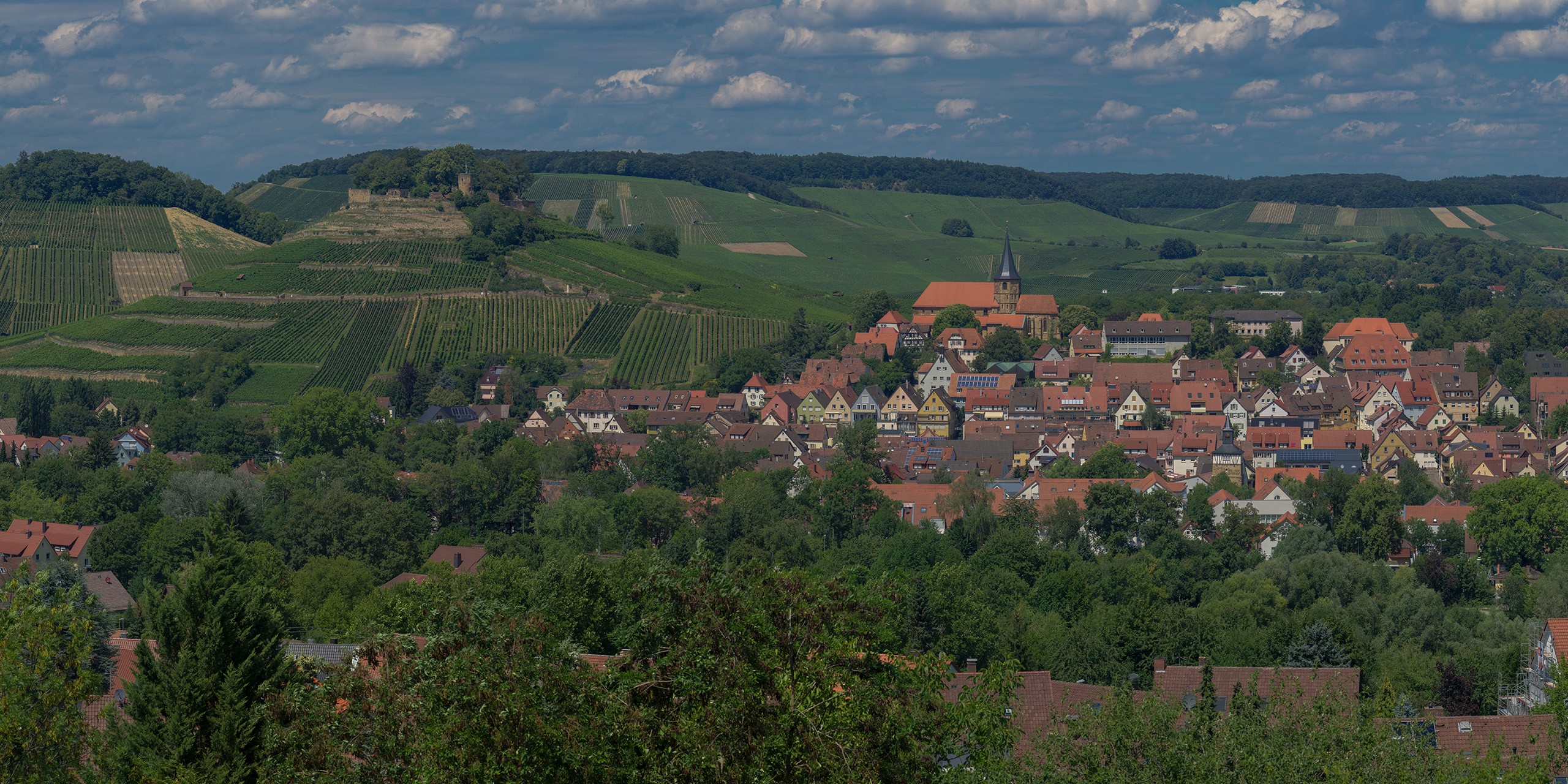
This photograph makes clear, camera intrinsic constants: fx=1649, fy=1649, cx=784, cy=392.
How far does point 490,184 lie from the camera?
15325 cm

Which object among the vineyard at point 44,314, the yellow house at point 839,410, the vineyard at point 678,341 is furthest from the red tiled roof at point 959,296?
the vineyard at point 44,314

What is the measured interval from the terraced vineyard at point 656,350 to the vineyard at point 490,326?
4.86m

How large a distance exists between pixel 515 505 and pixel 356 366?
124 ft

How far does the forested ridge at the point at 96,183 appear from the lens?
153m

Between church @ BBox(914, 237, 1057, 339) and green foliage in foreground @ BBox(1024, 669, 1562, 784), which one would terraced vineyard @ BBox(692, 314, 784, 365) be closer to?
church @ BBox(914, 237, 1057, 339)

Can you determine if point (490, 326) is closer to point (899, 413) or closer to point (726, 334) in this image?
point (726, 334)

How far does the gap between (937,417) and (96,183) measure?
304ft

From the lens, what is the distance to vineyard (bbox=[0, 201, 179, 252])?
140125mm

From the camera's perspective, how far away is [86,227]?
474 feet

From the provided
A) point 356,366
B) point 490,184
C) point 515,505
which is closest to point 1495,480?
point 515,505

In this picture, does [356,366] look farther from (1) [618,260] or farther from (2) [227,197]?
(2) [227,197]

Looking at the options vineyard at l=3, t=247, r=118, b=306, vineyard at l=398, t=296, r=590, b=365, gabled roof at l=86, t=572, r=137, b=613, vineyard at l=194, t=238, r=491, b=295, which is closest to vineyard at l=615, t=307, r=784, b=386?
vineyard at l=398, t=296, r=590, b=365

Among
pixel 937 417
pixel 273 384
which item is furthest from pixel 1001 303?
pixel 273 384

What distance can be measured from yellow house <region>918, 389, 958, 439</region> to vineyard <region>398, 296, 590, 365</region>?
28069mm
